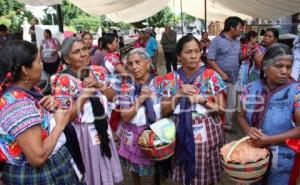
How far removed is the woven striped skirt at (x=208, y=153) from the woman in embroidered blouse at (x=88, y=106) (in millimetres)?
661

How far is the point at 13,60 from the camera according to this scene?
1888 mm

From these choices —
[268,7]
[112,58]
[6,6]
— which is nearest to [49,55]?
[112,58]

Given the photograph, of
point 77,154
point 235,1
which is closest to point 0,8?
point 235,1

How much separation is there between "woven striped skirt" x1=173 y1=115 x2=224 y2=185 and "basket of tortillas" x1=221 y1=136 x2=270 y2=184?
63 cm

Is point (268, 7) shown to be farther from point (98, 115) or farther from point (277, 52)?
point (98, 115)

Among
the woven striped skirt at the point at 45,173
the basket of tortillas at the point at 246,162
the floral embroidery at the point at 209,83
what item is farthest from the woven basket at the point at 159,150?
the woven striped skirt at the point at 45,173

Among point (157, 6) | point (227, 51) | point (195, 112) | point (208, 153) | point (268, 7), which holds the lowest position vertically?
point (208, 153)

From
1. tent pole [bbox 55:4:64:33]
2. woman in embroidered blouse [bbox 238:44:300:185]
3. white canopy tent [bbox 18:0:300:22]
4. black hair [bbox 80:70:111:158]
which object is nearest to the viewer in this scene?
woman in embroidered blouse [bbox 238:44:300:185]

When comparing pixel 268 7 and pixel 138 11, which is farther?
pixel 138 11

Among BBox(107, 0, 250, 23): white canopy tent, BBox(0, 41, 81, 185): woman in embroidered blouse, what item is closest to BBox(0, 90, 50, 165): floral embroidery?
BBox(0, 41, 81, 185): woman in embroidered blouse

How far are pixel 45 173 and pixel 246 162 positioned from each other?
Result: 1.25 m

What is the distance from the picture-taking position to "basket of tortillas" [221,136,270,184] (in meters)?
2.15

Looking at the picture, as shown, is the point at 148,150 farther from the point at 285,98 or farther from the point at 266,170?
the point at 285,98

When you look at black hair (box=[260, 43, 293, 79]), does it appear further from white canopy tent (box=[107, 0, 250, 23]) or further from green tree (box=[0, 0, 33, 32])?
green tree (box=[0, 0, 33, 32])
